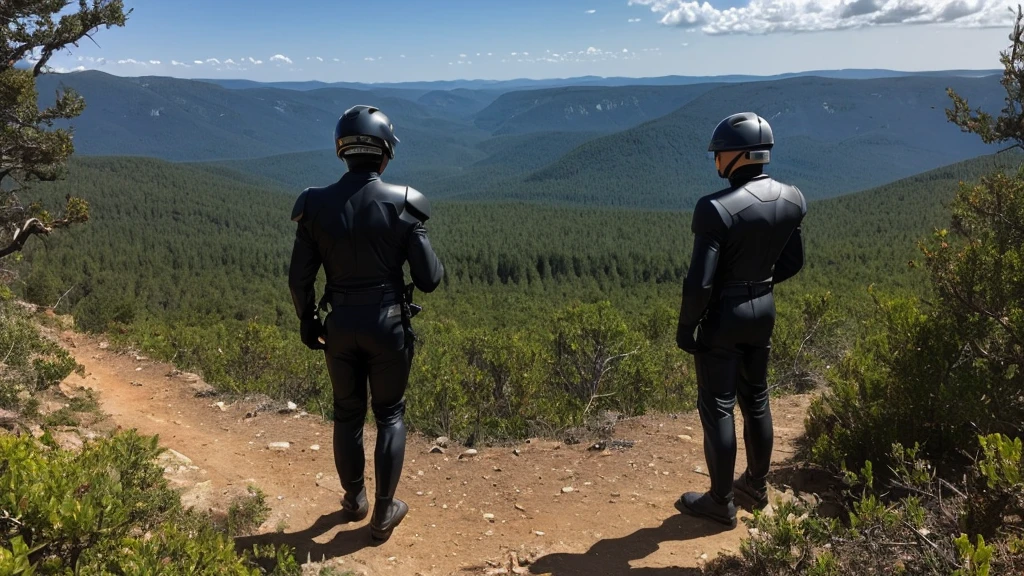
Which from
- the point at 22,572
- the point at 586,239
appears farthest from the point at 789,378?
the point at 586,239

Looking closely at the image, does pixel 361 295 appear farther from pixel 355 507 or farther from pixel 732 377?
pixel 732 377

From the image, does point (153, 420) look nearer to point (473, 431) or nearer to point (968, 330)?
point (473, 431)

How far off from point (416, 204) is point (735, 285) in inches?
85.0

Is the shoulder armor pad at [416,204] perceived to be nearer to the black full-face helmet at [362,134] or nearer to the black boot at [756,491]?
the black full-face helmet at [362,134]

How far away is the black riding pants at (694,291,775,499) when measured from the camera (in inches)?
155

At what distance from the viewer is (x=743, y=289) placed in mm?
3914

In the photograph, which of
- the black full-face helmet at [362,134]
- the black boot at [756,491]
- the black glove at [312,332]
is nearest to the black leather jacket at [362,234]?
the black full-face helmet at [362,134]

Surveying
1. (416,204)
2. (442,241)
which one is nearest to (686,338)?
(416,204)

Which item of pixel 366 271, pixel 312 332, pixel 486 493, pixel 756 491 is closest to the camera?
pixel 366 271

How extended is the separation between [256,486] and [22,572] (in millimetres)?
3549

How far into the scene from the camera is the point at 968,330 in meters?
4.40

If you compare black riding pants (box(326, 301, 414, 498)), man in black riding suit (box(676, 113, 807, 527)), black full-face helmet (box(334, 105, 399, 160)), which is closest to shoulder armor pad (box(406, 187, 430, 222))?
black full-face helmet (box(334, 105, 399, 160))

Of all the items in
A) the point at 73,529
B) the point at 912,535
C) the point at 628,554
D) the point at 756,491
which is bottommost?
the point at 628,554

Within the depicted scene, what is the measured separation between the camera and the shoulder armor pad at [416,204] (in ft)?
12.8
